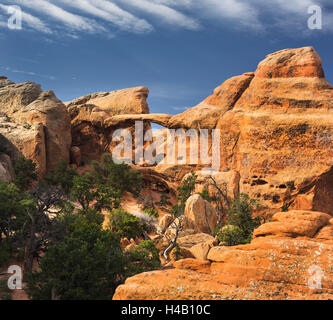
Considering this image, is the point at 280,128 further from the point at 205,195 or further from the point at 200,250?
the point at 200,250

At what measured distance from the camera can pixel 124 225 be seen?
90.9 feet

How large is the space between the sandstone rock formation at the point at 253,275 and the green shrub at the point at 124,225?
15.0 meters

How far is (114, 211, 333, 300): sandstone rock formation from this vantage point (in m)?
10.5

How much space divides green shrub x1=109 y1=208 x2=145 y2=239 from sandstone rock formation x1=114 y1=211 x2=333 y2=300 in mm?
15031

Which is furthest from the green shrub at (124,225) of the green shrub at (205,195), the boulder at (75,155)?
the boulder at (75,155)

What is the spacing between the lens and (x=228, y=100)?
4081 cm

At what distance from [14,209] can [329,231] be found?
19.7m

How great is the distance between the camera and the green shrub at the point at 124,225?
2741 cm

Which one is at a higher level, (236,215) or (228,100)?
(228,100)

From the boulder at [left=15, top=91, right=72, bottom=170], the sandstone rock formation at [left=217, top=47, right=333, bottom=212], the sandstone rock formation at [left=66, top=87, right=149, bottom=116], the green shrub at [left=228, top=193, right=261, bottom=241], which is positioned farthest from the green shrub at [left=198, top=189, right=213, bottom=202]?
the sandstone rock formation at [left=66, top=87, right=149, bottom=116]

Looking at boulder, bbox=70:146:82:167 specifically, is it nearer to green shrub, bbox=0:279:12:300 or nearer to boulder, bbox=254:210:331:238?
green shrub, bbox=0:279:12:300

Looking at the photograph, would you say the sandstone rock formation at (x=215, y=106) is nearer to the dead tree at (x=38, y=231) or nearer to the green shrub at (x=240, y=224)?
the green shrub at (x=240, y=224)
